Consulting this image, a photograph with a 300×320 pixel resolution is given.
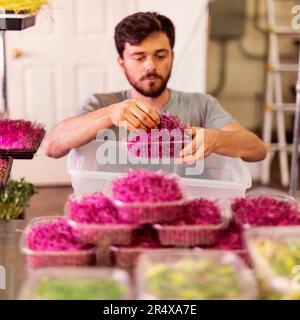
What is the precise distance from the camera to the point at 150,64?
223 cm

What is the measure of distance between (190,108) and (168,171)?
45cm

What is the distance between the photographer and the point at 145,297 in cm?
117

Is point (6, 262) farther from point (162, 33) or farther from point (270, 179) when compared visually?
point (270, 179)

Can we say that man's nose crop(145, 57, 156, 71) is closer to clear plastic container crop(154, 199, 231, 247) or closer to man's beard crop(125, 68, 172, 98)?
man's beard crop(125, 68, 172, 98)

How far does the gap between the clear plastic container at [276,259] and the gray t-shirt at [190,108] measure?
947 millimetres

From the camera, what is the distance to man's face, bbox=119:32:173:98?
2193 millimetres

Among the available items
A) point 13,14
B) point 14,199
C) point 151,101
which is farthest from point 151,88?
point 14,199

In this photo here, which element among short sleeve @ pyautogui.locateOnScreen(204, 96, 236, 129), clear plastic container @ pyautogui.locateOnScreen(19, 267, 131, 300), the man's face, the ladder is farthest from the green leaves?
the ladder

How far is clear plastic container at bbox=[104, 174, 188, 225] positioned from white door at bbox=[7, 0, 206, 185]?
7.13ft

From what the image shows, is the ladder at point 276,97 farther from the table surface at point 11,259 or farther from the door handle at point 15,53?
the table surface at point 11,259

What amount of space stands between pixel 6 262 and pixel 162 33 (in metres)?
1.05

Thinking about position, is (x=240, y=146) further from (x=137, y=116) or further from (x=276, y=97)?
(x=276, y=97)
